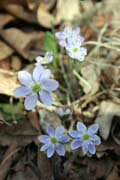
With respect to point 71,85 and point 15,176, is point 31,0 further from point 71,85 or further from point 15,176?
point 15,176

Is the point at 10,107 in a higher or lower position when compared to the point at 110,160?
higher

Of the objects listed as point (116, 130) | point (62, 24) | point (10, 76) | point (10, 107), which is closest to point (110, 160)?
point (116, 130)

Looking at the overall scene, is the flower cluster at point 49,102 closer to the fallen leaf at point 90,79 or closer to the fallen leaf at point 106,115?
the fallen leaf at point 106,115

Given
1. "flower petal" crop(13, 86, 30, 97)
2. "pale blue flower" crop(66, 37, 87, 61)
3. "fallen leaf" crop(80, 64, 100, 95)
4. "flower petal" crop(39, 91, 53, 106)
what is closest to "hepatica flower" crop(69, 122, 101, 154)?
"flower petal" crop(39, 91, 53, 106)

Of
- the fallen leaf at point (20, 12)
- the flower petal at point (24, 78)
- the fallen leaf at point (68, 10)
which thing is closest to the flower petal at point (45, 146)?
the flower petal at point (24, 78)

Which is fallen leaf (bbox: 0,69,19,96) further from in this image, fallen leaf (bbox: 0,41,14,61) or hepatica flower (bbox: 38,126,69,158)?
hepatica flower (bbox: 38,126,69,158)

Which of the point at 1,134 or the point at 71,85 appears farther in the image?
the point at 71,85

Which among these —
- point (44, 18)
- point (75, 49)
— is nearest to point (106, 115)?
point (75, 49)
